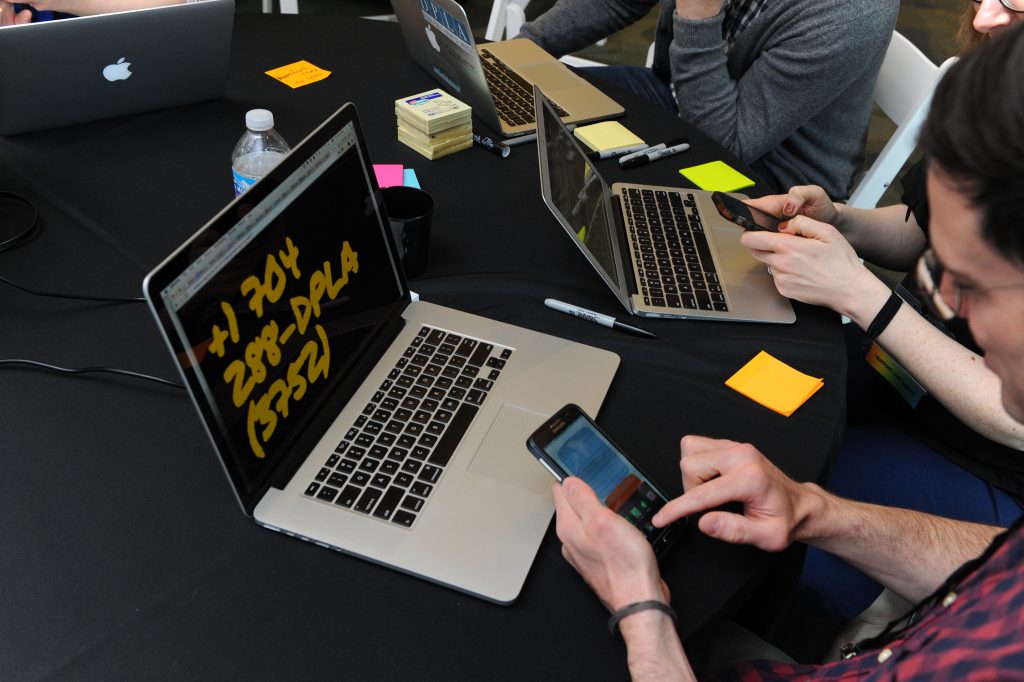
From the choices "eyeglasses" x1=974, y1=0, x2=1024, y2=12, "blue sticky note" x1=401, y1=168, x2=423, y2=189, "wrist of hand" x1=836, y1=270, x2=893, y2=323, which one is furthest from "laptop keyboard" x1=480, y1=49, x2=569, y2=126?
"eyeglasses" x1=974, y1=0, x2=1024, y2=12

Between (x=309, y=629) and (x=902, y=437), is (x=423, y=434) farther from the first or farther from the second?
(x=902, y=437)

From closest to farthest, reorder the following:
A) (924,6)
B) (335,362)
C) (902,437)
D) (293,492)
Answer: (293,492) → (335,362) → (902,437) → (924,6)

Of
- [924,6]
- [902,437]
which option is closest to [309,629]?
[902,437]

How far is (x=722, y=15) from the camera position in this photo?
1665 millimetres

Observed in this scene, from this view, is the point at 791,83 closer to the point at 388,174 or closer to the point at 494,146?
the point at 494,146

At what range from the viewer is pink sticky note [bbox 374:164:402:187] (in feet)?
4.33

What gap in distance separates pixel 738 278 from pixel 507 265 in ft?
1.14

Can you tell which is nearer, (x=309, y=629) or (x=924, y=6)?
(x=309, y=629)

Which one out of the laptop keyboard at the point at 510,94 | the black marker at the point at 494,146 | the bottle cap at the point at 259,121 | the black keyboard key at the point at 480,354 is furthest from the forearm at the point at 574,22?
the black keyboard key at the point at 480,354

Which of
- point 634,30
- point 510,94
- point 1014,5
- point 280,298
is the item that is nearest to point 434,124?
point 510,94

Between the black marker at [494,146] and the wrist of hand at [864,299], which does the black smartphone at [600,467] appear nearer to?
the wrist of hand at [864,299]

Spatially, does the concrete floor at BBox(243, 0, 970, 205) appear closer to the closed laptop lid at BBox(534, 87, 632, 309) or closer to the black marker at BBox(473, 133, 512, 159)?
the black marker at BBox(473, 133, 512, 159)

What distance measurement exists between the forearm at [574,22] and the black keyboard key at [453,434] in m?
1.50

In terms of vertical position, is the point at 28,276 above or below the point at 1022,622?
below
